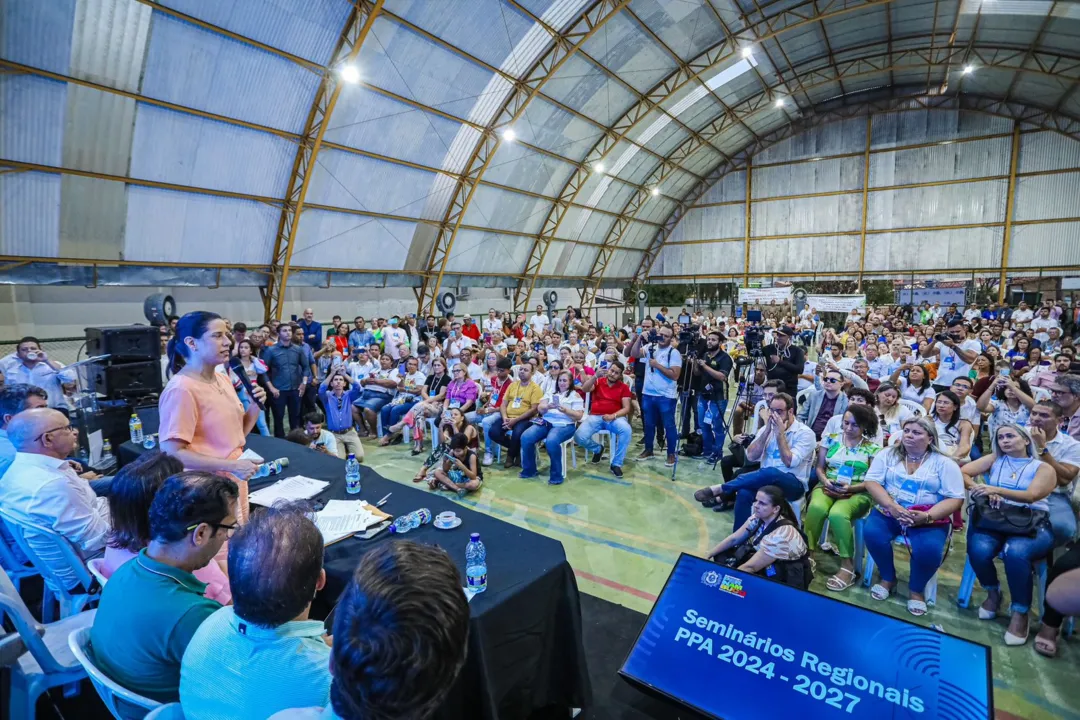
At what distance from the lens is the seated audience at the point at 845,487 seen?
3.31 metres

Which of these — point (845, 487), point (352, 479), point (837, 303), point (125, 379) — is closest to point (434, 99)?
point (125, 379)

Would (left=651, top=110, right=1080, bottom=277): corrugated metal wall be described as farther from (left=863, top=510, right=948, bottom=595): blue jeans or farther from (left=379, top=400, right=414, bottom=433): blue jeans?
(left=863, top=510, right=948, bottom=595): blue jeans

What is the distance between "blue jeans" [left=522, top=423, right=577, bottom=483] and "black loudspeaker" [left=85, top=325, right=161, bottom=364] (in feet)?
13.1

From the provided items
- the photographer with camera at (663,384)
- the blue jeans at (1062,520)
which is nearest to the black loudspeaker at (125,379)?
the photographer with camera at (663,384)

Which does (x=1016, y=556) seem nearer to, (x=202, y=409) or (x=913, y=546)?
(x=913, y=546)

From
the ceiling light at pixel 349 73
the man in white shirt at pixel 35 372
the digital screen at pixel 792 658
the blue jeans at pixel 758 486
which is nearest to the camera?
the digital screen at pixel 792 658

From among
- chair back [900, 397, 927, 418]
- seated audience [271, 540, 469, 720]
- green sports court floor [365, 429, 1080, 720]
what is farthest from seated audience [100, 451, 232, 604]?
chair back [900, 397, 927, 418]

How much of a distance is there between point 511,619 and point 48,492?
2214 mm

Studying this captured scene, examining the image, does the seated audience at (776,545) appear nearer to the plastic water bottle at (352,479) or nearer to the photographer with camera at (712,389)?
the plastic water bottle at (352,479)

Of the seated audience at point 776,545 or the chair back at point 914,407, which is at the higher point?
the chair back at point 914,407

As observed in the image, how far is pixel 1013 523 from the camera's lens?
2764 mm

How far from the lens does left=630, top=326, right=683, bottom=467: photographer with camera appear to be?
545 centimetres

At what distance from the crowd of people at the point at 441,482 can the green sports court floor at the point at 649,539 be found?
0.42 ft

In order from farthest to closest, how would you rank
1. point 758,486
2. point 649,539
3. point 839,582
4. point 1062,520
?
point 649,539
point 758,486
point 839,582
point 1062,520
